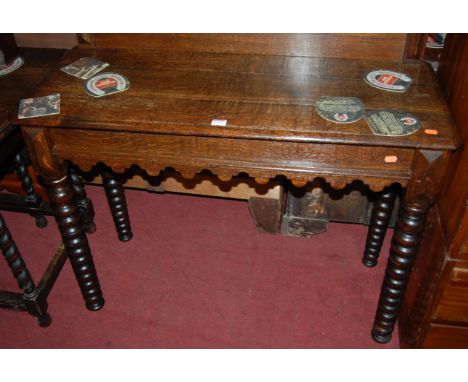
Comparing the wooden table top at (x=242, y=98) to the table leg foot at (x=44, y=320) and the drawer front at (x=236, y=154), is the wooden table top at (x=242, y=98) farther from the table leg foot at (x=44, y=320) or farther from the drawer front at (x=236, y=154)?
the table leg foot at (x=44, y=320)

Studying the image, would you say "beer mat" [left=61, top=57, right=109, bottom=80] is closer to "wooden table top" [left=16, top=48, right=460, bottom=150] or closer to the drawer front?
"wooden table top" [left=16, top=48, right=460, bottom=150]

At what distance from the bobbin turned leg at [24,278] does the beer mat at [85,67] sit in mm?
599

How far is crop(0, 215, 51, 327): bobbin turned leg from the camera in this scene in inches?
69.4

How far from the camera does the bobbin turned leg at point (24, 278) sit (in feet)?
5.78

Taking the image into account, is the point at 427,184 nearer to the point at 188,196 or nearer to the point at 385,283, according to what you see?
the point at 385,283

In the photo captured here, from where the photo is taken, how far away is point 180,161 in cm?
148

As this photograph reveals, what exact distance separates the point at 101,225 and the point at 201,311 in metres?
0.77

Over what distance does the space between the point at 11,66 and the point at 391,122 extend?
1495mm

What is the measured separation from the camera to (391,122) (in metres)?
1.35

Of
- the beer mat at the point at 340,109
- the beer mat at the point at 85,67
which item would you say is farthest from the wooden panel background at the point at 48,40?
the beer mat at the point at 340,109

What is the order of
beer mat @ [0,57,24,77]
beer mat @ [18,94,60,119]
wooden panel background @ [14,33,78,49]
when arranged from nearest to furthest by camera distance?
beer mat @ [18,94,60,119], beer mat @ [0,57,24,77], wooden panel background @ [14,33,78,49]

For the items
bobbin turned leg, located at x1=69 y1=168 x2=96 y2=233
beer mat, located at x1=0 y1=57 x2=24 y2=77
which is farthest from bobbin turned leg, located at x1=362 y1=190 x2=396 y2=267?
beer mat, located at x1=0 y1=57 x2=24 y2=77

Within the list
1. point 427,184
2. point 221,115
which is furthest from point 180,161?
point 427,184

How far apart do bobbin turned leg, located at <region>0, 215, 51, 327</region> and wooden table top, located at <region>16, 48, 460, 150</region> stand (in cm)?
55
